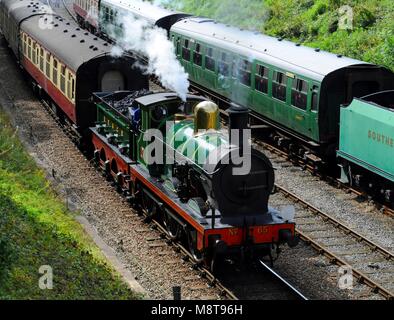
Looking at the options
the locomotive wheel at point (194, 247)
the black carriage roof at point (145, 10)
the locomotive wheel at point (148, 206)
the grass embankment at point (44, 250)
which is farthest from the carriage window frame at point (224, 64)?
the locomotive wheel at point (194, 247)

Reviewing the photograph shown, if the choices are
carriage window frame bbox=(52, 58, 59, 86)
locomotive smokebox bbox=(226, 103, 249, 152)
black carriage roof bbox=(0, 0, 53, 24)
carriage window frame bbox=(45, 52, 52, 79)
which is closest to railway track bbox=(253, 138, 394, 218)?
locomotive smokebox bbox=(226, 103, 249, 152)

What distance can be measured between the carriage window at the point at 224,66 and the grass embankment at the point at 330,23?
18.1 feet

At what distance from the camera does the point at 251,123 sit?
2528 centimetres

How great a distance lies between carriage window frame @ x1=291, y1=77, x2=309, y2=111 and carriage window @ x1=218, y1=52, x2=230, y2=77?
179 inches

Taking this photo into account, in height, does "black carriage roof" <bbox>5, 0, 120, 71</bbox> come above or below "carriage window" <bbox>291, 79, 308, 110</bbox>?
above

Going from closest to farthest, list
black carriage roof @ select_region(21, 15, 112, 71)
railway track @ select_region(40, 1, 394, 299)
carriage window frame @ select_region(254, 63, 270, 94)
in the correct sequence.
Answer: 1. railway track @ select_region(40, 1, 394, 299)
2. black carriage roof @ select_region(21, 15, 112, 71)
3. carriage window frame @ select_region(254, 63, 270, 94)

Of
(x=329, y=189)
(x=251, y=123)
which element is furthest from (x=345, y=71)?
(x=251, y=123)

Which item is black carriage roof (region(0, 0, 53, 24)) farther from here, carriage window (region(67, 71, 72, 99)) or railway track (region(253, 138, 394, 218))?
railway track (region(253, 138, 394, 218))

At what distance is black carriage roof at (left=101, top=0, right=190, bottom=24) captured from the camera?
32.5 metres

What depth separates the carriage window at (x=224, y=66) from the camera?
25.4m

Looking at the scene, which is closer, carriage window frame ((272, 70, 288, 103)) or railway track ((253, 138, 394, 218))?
railway track ((253, 138, 394, 218))

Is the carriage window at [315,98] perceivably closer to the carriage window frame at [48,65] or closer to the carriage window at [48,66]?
the carriage window frame at [48,65]

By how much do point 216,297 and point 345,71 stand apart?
8625mm

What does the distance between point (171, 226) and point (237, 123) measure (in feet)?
10.7
